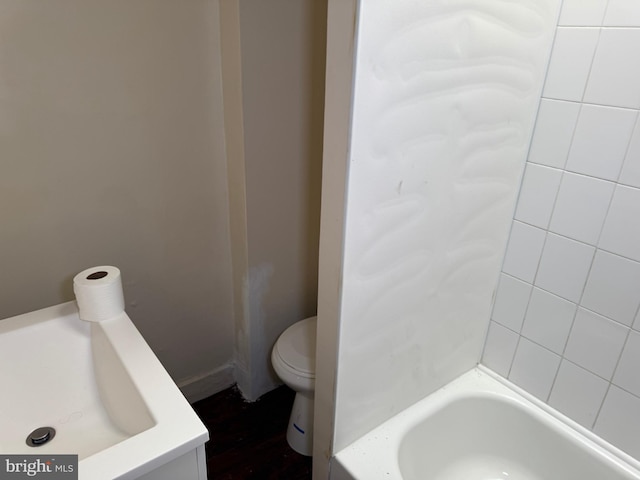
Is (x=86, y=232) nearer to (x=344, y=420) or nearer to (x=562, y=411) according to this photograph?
(x=344, y=420)

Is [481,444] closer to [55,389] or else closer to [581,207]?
[581,207]

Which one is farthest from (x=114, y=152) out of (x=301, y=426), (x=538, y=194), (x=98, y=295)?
(x=538, y=194)

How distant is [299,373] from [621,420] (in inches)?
38.5

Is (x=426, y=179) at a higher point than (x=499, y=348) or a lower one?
higher

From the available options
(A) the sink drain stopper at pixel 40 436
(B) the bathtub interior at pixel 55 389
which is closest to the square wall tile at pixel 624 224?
(B) the bathtub interior at pixel 55 389

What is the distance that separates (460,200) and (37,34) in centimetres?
Result: 120

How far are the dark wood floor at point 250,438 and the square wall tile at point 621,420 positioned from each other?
39.8 inches

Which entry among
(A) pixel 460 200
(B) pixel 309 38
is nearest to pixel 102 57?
(B) pixel 309 38

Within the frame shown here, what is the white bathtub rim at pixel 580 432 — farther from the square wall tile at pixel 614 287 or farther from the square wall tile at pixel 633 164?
the square wall tile at pixel 633 164

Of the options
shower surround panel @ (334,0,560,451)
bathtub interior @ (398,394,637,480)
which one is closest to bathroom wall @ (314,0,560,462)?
shower surround panel @ (334,0,560,451)

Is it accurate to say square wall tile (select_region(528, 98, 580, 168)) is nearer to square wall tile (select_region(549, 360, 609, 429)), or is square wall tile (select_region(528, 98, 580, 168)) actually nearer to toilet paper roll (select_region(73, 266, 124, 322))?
square wall tile (select_region(549, 360, 609, 429))

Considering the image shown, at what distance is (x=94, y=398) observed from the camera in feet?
3.68

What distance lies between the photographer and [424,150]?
1060mm

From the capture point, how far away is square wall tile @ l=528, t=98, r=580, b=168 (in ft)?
4.03
